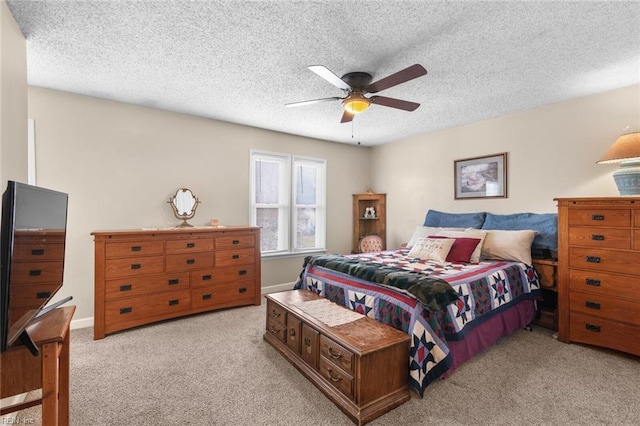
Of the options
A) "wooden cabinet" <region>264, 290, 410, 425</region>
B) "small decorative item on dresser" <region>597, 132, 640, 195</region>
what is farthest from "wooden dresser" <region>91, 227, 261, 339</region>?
"small decorative item on dresser" <region>597, 132, 640, 195</region>

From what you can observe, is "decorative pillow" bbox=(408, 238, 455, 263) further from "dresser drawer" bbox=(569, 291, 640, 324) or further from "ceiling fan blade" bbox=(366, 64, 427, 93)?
"ceiling fan blade" bbox=(366, 64, 427, 93)

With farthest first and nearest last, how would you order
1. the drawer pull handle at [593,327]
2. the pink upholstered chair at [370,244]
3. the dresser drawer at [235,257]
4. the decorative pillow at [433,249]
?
the pink upholstered chair at [370,244] < the dresser drawer at [235,257] < the decorative pillow at [433,249] < the drawer pull handle at [593,327]

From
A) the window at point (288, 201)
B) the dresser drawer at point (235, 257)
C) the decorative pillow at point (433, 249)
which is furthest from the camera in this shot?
the window at point (288, 201)

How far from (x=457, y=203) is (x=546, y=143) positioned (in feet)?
4.13

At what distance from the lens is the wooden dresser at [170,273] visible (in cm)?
287

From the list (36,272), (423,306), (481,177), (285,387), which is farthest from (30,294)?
(481,177)

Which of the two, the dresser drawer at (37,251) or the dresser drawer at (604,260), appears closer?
the dresser drawer at (37,251)

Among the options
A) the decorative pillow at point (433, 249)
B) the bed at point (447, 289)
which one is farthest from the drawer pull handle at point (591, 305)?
the decorative pillow at point (433, 249)

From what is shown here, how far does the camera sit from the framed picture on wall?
3.78m

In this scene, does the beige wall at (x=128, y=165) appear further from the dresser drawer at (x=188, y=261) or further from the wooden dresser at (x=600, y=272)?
the wooden dresser at (x=600, y=272)

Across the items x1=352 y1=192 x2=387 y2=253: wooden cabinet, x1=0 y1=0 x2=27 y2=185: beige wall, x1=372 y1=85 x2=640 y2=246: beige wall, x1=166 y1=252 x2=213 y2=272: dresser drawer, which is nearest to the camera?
x1=0 y1=0 x2=27 y2=185: beige wall

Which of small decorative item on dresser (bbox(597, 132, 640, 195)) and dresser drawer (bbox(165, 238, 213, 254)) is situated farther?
dresser drawer (bbox(165, 238, 213, 254))

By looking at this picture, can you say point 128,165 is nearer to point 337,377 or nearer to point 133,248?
point 133,248

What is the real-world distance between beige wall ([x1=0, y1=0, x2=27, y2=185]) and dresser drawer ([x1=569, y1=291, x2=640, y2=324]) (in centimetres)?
434
